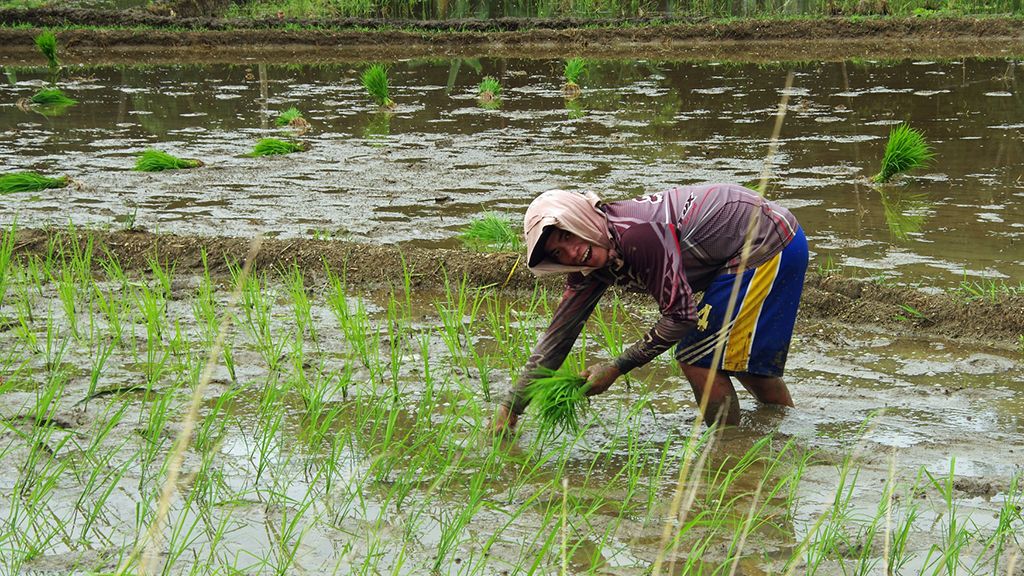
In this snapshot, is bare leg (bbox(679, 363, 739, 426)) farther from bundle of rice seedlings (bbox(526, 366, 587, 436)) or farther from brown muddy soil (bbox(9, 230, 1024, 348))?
brown muddy soil (bbox(9, 230, 1024, 348))

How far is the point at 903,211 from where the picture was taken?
621 cm

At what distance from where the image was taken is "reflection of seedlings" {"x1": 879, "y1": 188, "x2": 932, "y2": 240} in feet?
19.1

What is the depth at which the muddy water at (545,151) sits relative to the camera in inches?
240

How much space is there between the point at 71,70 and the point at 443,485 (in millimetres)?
14165

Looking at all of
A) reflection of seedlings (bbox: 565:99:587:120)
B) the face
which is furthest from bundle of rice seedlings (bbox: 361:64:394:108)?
the face

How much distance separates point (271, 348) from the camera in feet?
13.0

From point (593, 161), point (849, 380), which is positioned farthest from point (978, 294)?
point (593, 161)

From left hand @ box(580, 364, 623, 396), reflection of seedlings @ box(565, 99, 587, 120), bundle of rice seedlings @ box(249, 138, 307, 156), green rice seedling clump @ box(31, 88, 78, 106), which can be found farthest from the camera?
green rice seedling clump @ box(31, 88, 78, 106)

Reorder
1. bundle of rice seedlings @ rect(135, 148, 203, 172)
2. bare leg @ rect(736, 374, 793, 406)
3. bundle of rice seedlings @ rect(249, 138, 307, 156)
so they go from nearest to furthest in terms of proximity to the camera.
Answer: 1. bare leg @ rect(736, 374, 793, 406)
2. bundle of rice seedlings @ rect(135, 148, 203, 172)
3. bundle of rice seedlings @ rect(249, 138, 307, 156)

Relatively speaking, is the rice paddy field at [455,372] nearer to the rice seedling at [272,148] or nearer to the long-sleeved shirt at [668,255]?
the rice seedling at [272,148]

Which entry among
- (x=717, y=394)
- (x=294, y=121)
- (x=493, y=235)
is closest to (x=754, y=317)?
(x=717, y=394)

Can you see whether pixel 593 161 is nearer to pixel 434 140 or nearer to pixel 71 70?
pixel 434 140

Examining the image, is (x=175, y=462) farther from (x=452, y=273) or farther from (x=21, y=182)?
(x=21, y=182)

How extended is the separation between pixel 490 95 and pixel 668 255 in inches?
343
